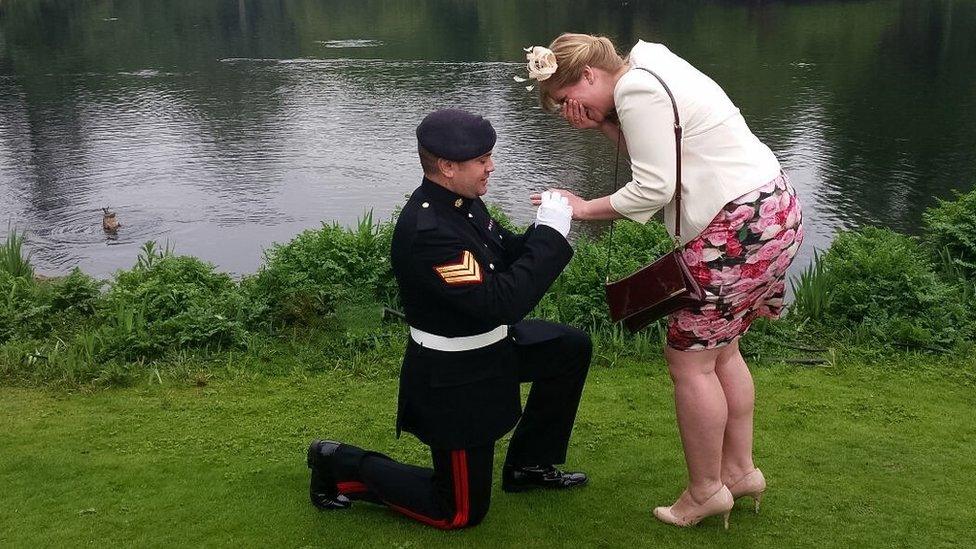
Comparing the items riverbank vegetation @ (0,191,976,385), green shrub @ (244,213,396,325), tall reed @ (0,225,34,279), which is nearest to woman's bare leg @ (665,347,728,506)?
riverbank vegetation @ (0,191,976,385)

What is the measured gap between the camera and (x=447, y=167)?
3.13 meters

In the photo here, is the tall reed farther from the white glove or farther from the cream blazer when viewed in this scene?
the cream blazer

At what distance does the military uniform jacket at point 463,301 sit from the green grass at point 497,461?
0.43 m

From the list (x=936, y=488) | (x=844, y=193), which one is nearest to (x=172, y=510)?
(x=936, y=488)

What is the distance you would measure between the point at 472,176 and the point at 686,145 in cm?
66

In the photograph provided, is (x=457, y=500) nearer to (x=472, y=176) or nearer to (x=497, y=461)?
(x=497, y=461)

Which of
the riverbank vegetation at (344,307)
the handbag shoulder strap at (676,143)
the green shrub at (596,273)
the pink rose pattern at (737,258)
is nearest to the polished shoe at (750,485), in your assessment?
the pink rose pattern at (737,258)

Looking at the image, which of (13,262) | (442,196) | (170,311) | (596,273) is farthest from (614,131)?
(13,262)

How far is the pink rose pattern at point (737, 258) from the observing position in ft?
9.74

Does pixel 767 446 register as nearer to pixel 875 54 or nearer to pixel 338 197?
pixel 338 197

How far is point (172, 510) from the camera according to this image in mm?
3604

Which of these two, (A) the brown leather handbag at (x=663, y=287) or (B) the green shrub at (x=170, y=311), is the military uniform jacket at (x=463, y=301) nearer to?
(A) the brown leather handbag at (x=663, y=287)

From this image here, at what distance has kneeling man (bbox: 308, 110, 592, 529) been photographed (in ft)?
10.1

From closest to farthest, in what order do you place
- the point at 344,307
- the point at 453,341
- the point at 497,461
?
the point at 453,341, the point at 497,461, the point at 344,307
